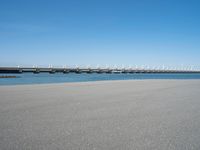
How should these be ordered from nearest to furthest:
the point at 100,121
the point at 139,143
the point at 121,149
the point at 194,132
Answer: the point at 121,149 → the point at 139,143 → the point at 194,132 → the point at 100,121

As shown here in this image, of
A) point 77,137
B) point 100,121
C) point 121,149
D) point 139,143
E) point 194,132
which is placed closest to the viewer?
point 121,149

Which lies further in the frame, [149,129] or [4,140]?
[149,129]

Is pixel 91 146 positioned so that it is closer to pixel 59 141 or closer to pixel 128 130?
pixel 59 141

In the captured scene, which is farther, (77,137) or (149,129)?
(149,129)

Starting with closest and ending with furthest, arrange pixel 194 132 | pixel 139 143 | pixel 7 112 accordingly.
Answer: pixel 139 143, pixel 194 132, pixel 7 112

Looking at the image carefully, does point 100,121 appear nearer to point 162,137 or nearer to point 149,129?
point 149,129

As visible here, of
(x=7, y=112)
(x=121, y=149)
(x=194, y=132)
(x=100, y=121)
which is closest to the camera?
(x=121, y=149)

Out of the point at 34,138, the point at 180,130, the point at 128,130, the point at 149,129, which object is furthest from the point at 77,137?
the point at 180,130

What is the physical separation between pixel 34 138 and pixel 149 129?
2063 mm

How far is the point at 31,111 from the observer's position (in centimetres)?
550

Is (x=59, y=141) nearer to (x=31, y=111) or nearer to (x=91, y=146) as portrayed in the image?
(x=91, y=146)

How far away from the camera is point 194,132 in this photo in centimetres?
374

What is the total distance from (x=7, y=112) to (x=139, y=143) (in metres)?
3.68

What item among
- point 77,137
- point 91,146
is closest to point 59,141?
point 77,137
